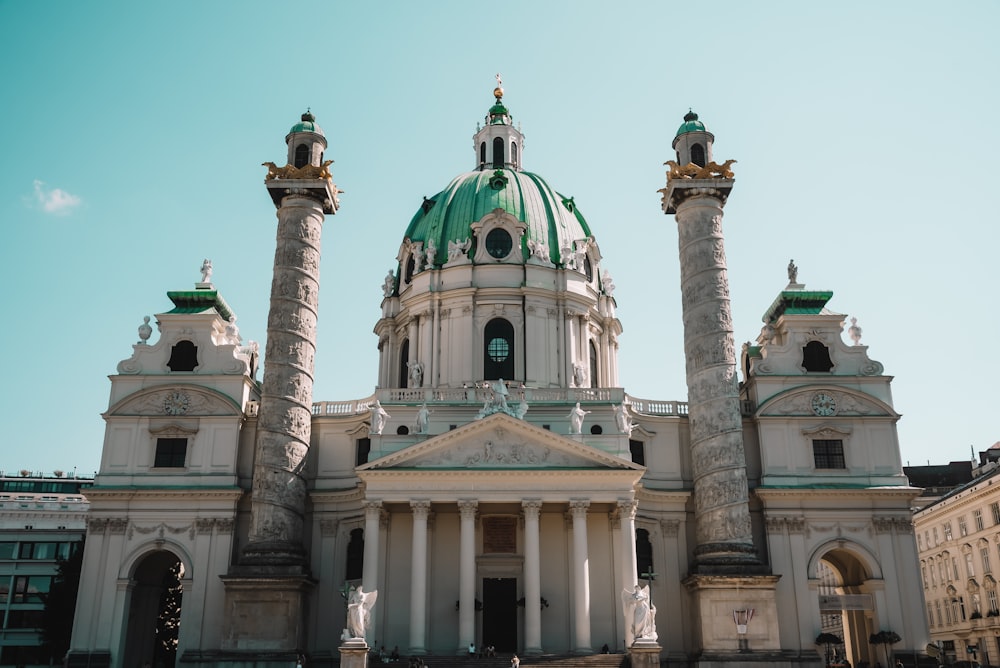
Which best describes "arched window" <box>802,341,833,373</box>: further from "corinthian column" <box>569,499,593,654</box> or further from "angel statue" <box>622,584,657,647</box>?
"angel statue" <box>622,584,657,647</box>

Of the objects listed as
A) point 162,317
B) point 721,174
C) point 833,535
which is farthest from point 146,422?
point 833,535

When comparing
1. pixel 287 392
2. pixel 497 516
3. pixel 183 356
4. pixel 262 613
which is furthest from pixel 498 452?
pixel 183 356

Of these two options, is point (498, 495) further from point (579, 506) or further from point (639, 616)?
point (639, 616)

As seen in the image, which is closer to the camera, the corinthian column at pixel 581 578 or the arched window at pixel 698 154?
the corinthian column at pixel 581 578

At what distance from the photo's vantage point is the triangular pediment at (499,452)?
36.3 m

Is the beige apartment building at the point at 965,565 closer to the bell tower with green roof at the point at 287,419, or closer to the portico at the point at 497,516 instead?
the portico at the point at 497,516

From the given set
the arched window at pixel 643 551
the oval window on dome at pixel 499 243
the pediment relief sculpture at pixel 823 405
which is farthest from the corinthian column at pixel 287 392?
the pediment relief sculpture at pixel 823 405

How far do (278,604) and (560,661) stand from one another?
35.6 feet

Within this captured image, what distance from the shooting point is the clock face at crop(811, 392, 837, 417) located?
40531mm

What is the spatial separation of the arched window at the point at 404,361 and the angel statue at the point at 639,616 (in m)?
19.2

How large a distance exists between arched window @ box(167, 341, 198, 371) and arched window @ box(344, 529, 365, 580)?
10.5 metres

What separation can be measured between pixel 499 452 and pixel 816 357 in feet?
51.9

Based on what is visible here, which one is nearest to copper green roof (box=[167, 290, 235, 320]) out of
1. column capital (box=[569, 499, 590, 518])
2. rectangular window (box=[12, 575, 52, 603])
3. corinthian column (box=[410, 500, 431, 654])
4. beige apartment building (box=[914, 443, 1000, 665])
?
corinthian column (box=[410, 500, 431, 654])

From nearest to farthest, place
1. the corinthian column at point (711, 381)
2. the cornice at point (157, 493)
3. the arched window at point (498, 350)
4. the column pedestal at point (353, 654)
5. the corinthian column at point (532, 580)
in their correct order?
the column pedestal at point (353, 654)
the corinthian column at point (532, 580)
the corinthian column at point (711, 381)
the cornice at point (157, 493)
the arched window at point (498, 350)
